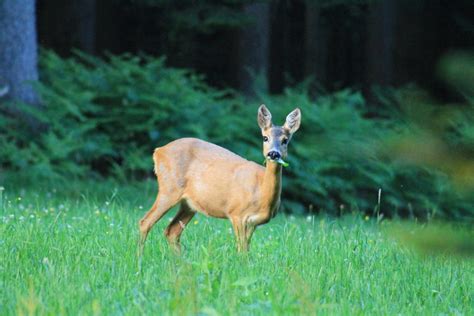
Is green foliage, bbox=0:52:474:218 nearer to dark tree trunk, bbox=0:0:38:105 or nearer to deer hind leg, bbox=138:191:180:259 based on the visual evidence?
dark tree trunk, bbox=0:0:38:105

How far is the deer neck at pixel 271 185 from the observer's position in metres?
7.55

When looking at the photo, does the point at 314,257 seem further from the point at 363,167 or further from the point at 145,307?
the point at 363,167

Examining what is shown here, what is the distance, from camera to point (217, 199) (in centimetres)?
802

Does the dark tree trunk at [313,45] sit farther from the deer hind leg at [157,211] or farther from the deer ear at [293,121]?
the deer ear at [293,121]

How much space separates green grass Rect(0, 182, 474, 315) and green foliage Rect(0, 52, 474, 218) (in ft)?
20.0

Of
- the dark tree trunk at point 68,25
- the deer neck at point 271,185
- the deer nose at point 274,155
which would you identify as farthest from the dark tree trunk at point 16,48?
the deer nose at point 274,155

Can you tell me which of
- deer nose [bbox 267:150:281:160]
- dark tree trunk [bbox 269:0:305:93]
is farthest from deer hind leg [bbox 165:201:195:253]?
dark tree trunk [bbox 269:0:305:93]

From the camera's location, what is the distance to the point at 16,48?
48.4 feet

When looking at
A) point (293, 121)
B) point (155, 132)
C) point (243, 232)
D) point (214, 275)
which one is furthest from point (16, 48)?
point (214, 275)

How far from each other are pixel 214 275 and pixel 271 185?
6.38 ft

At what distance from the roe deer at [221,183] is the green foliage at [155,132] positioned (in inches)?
226

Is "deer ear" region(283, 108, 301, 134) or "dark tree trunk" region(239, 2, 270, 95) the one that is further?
"dark tree trunk" region(239, 2, 270, 95)

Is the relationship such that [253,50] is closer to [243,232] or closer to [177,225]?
[177,225]

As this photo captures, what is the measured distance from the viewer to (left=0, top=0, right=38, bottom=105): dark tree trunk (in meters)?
14.7
